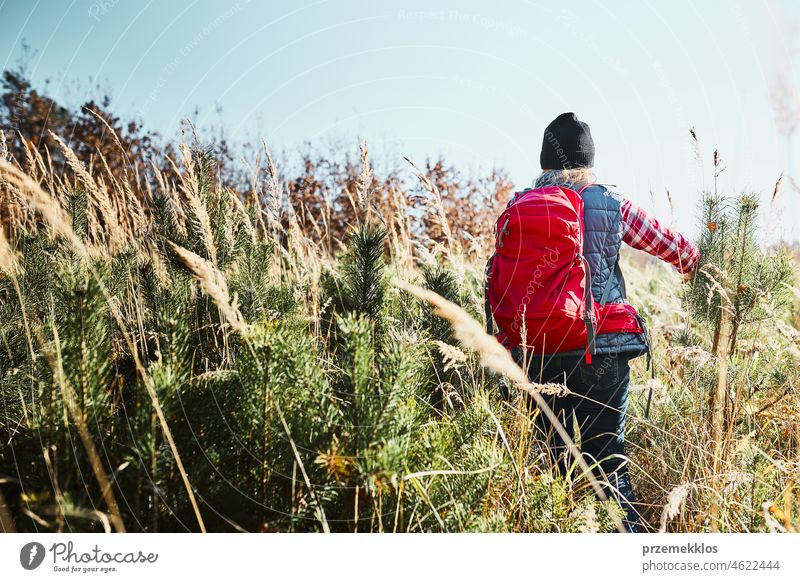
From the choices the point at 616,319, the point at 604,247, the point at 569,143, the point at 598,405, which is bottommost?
the point at 598,405

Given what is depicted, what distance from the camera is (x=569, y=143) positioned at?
2.26 meters

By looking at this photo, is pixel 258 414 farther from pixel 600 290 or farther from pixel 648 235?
pixel 648 235

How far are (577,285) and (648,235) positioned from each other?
18.5 inches

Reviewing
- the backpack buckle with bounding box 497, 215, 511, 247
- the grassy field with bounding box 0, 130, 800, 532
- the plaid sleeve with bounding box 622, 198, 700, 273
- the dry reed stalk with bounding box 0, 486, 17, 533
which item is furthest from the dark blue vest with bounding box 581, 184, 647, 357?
the dry reed stalk with bounding box 0, 486, 17, 533

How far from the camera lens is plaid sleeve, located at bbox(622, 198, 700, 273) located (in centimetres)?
223

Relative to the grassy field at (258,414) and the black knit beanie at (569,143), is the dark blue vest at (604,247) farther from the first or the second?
the grassy field at (258,414)

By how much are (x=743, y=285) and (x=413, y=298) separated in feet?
4.68

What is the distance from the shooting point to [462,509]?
1483 millimetres

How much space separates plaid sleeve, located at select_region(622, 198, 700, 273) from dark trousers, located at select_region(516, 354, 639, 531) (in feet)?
1.59

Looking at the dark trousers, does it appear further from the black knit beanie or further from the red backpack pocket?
the black knit beanie

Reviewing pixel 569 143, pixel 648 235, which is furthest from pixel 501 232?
pixel 648 235

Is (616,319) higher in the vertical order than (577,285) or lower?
lower

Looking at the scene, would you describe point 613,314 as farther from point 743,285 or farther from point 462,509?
point 462,509

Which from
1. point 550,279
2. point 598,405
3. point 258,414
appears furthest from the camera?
point 598,405
